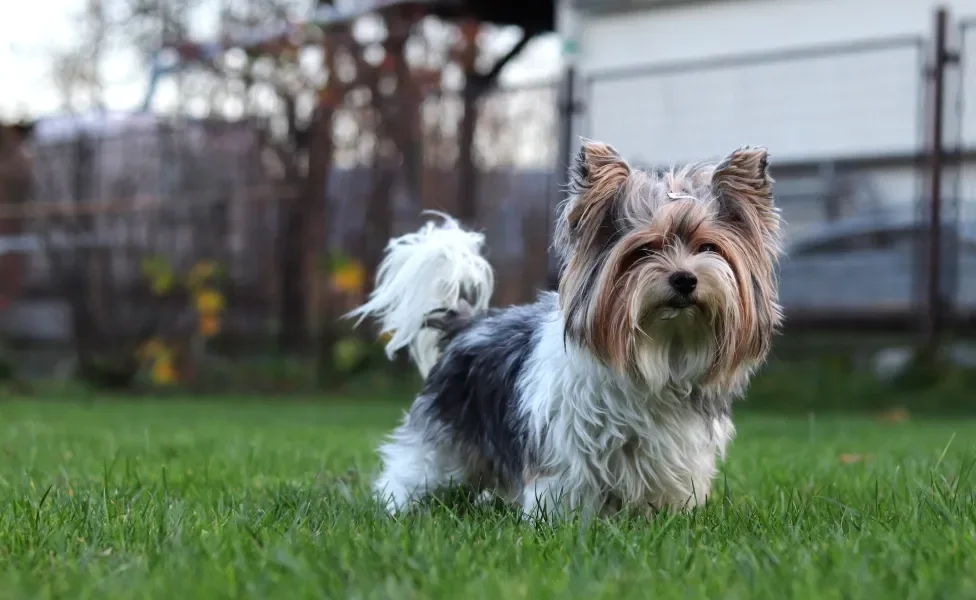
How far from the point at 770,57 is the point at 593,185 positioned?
30.4 ft

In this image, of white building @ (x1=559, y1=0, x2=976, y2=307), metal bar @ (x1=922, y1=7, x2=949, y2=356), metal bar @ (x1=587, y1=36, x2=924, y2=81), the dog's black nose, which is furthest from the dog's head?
metal bar @ (x1=587, y1=36, x2=924, y2=81)

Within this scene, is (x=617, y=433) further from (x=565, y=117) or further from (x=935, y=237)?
(x=565, y=117)

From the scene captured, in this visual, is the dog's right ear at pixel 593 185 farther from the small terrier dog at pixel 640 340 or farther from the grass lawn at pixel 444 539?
the grass lawn at pixel 444 539

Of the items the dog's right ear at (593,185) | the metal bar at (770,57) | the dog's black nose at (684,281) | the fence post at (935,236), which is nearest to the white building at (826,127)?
the metal bar at (770,57)

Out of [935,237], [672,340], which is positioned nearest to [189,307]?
[935,237]

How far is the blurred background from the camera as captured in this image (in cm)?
1113

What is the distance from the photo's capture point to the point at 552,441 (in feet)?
12.7

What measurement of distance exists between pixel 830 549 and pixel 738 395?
113cm

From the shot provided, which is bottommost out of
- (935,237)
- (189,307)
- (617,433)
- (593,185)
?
(189,307)

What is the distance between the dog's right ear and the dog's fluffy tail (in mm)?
1049

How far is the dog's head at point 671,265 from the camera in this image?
11.9 feet

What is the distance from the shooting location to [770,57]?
1234 centimetres

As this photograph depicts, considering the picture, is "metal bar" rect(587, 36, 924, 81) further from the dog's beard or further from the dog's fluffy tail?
the dog's beard

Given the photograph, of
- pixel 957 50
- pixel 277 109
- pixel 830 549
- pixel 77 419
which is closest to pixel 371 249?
pixel 277 109
